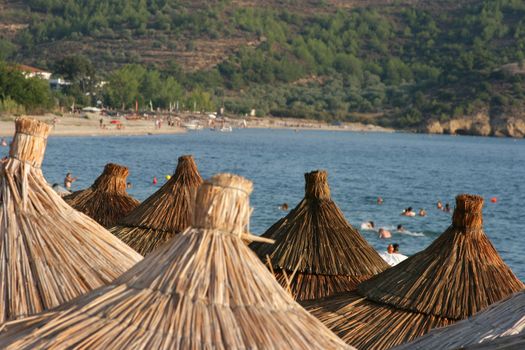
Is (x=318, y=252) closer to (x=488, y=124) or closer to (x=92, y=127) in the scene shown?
(x=92, y=127)

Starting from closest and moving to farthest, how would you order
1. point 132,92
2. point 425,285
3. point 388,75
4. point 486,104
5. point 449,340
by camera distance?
point 449,340 < point 425,285 < point 132,92 < point 486,104 < point 388,75

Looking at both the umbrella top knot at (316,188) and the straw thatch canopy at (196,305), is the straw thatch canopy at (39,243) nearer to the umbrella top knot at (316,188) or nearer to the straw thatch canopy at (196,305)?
the straw thatch canopy at (196,305)

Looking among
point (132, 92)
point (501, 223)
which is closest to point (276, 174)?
point (501, 223)

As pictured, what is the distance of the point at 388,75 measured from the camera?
153 metres

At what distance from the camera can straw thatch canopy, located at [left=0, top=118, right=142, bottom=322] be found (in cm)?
396

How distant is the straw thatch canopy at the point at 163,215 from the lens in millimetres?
8461

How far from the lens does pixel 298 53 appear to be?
155m

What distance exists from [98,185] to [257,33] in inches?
5789

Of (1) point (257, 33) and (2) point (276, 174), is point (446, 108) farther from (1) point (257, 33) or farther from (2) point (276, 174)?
(2) point (276, 174)

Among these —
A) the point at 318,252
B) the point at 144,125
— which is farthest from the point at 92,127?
the point at 318,252

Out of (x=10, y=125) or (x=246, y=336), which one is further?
(x=10, y=125)

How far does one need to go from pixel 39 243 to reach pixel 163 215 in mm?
4571

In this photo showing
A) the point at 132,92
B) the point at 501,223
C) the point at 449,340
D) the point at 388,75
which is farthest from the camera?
the point at 388,75

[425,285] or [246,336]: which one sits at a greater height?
[246,336]
